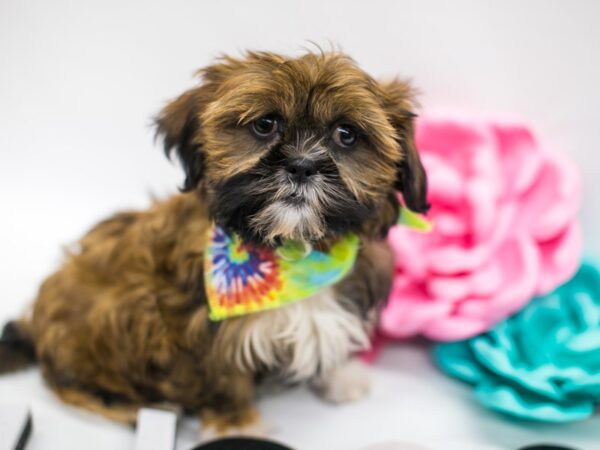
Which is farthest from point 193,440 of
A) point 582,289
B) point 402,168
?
point 582,289

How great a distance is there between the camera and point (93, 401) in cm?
247

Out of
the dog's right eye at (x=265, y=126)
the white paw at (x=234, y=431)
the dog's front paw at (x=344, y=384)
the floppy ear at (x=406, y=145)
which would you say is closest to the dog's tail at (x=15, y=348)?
the white paw at (x=234, y=431)

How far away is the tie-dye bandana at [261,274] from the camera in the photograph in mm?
2225

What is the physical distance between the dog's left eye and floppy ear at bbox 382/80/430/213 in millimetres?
147

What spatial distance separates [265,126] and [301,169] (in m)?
0.14

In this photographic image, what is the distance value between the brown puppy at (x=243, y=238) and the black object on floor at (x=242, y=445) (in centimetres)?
22

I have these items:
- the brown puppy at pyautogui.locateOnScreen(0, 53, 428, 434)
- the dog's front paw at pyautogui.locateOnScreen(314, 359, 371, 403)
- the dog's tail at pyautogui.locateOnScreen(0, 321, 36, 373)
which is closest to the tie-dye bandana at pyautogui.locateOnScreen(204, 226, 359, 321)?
the brown puppy at pyautogui.locateOnScreen(0, 53, 428, 434)

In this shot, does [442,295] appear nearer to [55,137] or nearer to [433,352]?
[433,352]

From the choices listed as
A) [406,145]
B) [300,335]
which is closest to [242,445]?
[300,335]

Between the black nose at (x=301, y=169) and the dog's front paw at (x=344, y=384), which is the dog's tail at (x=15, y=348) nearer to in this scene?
the dog's front paw at (x=344, y=384)

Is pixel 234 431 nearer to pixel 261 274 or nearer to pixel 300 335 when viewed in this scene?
pixel 300 335

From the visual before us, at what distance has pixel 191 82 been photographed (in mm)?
2375

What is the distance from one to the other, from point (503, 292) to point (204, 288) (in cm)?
106

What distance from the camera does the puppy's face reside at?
183 centimetres
